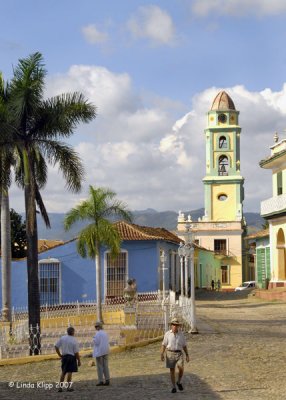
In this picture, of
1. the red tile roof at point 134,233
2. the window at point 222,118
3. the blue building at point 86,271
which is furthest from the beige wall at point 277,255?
the window at point 222,118

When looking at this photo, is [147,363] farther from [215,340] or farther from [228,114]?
[228,114]

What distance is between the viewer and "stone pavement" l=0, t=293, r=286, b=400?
39.8 feet

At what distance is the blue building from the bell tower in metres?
26.4

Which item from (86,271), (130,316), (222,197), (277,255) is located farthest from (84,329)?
(222,197)

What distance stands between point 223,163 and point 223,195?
103 inches

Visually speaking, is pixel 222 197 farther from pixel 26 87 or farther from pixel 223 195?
pixel 26 87

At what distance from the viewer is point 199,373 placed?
13.7 metres

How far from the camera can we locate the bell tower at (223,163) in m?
60.7

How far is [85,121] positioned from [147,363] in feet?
24.1

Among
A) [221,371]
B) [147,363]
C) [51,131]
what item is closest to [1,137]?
[51,131]

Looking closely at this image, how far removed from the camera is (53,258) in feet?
114

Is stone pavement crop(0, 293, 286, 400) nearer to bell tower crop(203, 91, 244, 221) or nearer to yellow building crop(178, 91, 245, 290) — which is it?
yellow building crop(178, 91, 245, 290)

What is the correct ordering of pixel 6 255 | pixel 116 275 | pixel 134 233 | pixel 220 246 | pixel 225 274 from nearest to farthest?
pixel 6 255
pixel 116 275
pixel 134 233
pixel 220 246
pixel 225 274

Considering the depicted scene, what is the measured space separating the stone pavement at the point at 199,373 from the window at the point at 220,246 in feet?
127
